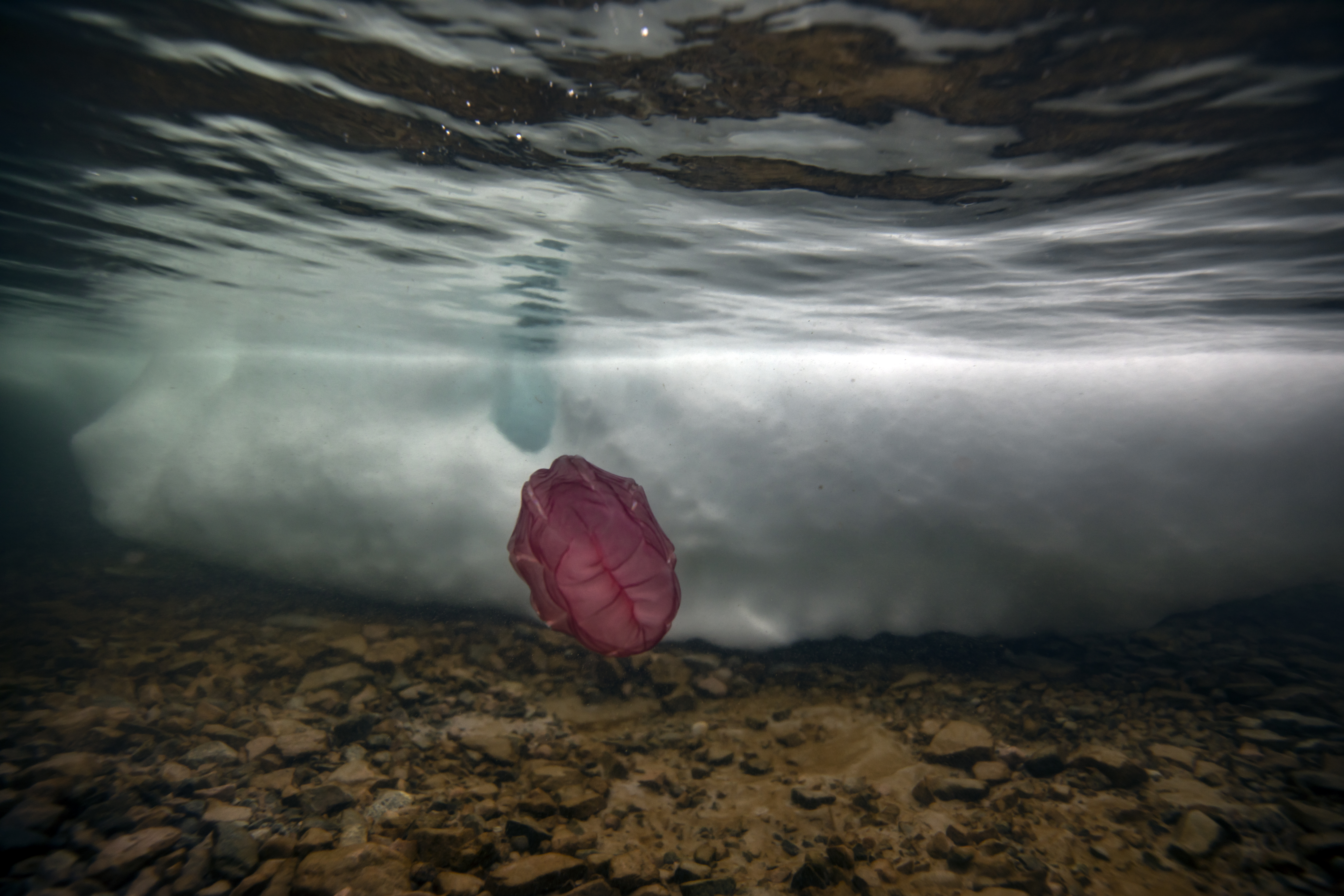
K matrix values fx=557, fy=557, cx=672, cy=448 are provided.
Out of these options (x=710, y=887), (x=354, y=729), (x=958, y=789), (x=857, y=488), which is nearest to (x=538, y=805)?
(x=710, y=887)

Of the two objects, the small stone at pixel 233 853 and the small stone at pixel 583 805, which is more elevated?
the small stone at pixel 233 853

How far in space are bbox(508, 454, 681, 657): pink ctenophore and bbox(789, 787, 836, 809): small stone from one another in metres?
1.60

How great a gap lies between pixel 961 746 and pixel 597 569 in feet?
10.8

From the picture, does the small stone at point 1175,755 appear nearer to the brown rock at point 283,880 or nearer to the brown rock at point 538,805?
the brown rock at point 538,805

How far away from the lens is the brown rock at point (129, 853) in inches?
111

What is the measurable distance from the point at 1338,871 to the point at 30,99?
1061 centimetres

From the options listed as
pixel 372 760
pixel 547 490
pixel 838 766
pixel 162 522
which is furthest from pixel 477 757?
pixel 162 522

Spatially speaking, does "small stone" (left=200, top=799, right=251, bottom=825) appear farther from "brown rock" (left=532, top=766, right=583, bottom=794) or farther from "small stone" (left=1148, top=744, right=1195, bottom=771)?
"small stone" (left=1148, top=744, right=1195, bottom=771)

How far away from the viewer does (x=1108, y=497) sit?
269 inches

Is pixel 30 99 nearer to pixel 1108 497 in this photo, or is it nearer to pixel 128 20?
pixel 128 20

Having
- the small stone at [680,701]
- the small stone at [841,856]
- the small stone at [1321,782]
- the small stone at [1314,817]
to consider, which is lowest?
the small stone at [680,701]

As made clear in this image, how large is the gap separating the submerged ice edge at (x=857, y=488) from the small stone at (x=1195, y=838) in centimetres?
309

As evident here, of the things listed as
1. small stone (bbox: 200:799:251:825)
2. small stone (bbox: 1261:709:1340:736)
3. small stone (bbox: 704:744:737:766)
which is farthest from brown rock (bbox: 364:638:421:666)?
small stone (bbox: 1261:709:1340:736)

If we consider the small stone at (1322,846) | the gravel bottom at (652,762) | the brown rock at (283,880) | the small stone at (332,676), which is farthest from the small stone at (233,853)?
the small stone at (1322,846)
